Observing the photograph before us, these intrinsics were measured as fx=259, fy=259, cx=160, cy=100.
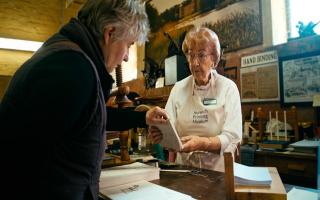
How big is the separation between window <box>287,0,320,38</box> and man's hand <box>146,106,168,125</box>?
2.16m

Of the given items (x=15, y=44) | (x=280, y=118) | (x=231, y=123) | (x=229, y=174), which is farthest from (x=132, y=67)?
(x=229, y=174)

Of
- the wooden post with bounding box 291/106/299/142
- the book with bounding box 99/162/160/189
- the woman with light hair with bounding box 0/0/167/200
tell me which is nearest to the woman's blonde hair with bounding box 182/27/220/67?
the book with bounding box 99/162/160/189

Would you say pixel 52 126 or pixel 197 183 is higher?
pixel 52 126

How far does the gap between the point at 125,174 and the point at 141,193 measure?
17 centimetres

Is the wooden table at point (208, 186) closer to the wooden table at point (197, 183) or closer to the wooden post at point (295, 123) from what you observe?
the wooden table at point (197, 183)

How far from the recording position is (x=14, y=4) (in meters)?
5.95

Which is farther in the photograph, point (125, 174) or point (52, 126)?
point (125, 174)

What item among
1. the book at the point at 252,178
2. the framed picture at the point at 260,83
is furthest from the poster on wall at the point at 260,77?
the book at the point at 252,178

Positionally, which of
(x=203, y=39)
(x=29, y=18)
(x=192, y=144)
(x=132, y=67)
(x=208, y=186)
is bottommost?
(x=208, y=186)

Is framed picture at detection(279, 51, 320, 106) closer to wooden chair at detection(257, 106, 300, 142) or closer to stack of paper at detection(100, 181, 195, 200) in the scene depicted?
wooden chair at detection(257, 106, 300, 142)

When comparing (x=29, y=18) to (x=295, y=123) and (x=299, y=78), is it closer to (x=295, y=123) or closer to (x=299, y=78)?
(x=299, y=78)

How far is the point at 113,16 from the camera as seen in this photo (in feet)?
3.16

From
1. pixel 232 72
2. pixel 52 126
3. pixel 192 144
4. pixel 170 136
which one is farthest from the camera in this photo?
pixel 232 72

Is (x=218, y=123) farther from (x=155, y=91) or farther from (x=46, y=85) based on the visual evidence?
(x=155, y=91)
